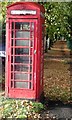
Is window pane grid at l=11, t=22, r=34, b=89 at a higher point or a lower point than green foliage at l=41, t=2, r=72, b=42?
lower

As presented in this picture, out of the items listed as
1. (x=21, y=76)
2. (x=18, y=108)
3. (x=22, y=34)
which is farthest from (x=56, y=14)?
(x=18, y=108)

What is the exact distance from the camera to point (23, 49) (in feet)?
20.7

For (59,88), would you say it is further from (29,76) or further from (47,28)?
(47,28)

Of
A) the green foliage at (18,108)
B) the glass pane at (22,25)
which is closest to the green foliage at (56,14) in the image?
the glass pane at (22,25)

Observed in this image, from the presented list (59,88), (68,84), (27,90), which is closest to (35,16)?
(27,90)

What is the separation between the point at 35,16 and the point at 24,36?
0.62 m

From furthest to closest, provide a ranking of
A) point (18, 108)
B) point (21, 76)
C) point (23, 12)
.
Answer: point (21, 76) < point (23, 12) < point (18, 108)

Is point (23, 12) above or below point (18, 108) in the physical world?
above

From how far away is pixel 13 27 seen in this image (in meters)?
6.26

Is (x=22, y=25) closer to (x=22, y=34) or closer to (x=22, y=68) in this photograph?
(x=22, y=34)

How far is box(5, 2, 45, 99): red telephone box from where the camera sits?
6.14 m

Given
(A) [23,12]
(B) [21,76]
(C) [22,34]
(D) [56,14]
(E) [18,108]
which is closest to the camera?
(E) [18,108]

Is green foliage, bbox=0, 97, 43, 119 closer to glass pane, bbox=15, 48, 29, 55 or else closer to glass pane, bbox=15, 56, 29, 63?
glass pane, bbox=15, 56, 29, 63

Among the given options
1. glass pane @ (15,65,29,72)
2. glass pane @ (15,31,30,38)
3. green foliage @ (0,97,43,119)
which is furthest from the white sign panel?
green foliage @ (0,97,43,119)
